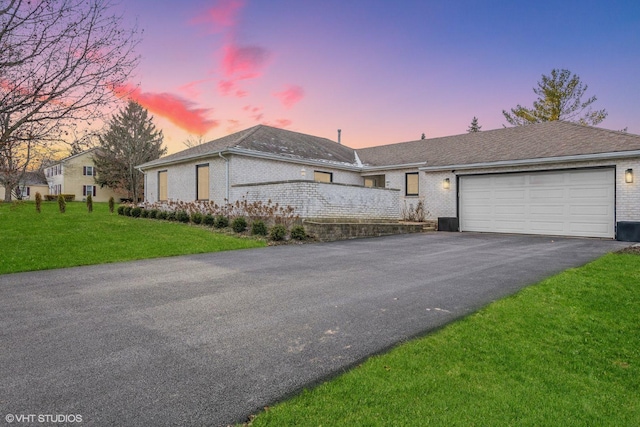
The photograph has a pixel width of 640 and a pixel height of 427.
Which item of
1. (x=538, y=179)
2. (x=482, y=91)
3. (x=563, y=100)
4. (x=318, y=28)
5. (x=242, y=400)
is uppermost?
(x=563, y=100)

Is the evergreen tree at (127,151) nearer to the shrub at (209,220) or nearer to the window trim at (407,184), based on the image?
the shrub at (209,220)

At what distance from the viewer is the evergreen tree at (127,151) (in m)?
36.4

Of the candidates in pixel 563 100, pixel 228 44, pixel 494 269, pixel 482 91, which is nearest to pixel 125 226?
pixel 228 44

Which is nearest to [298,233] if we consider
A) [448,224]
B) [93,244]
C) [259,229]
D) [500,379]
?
[259,229]

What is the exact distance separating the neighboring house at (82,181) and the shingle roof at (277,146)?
27.1m

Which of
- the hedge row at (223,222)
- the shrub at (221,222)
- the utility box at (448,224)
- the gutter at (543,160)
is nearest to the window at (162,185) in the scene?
the hedge row at (223,222)

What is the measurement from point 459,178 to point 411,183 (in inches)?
113

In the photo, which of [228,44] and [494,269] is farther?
[228,44]

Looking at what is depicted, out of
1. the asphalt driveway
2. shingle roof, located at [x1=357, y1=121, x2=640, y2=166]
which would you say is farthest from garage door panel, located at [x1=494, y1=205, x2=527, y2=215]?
Result: the asphalt driveway

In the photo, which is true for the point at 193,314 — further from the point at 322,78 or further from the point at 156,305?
the point at 322,78

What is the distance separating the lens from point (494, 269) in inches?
266

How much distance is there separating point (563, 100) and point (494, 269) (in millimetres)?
29268

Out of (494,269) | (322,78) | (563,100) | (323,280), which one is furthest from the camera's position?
(563,100)

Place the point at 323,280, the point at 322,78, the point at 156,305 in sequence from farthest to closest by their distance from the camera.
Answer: the point at 322,78 → the point at 323,280 → the point at 156,305
